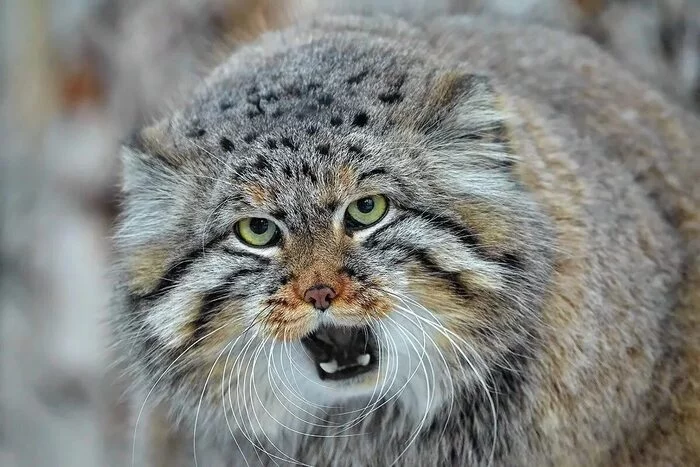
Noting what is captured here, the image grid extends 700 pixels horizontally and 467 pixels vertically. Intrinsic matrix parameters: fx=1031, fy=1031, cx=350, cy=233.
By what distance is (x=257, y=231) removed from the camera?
2979 millimetres

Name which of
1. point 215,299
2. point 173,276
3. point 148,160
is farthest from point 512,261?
point 148,160

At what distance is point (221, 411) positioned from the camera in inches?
133

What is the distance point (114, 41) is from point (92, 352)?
195 centimetres

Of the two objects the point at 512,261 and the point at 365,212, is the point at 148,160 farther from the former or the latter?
the point at 512,261

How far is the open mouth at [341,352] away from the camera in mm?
3160

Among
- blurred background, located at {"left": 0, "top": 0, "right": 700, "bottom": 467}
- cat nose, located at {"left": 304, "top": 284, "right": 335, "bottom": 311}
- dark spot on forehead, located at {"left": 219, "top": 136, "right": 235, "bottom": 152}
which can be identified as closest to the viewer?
cat nose, located at {"left": 304, "top": 284, "right": 335, "bottom": 311}

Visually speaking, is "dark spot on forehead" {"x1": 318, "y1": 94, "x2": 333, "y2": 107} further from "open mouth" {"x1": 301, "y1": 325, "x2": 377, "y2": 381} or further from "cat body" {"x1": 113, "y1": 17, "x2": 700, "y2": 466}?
"open mouth" {"x1": 301, "y1": 325, "x2": 377, "y2": 381}

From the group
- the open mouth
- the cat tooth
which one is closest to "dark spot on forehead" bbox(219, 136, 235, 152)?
the open mouth

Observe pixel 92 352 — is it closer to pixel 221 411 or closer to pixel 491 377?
pixel 221 411

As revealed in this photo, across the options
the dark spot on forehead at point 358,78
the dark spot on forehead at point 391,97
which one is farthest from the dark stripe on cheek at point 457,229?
the dark spot on forehead at point 358,78

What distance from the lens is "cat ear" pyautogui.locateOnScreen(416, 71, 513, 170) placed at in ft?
10.3

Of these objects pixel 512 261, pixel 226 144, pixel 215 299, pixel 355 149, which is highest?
pixel 226 144

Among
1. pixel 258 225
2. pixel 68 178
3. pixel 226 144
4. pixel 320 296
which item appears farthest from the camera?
pixel 68 178

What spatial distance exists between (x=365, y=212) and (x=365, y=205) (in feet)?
0.07
